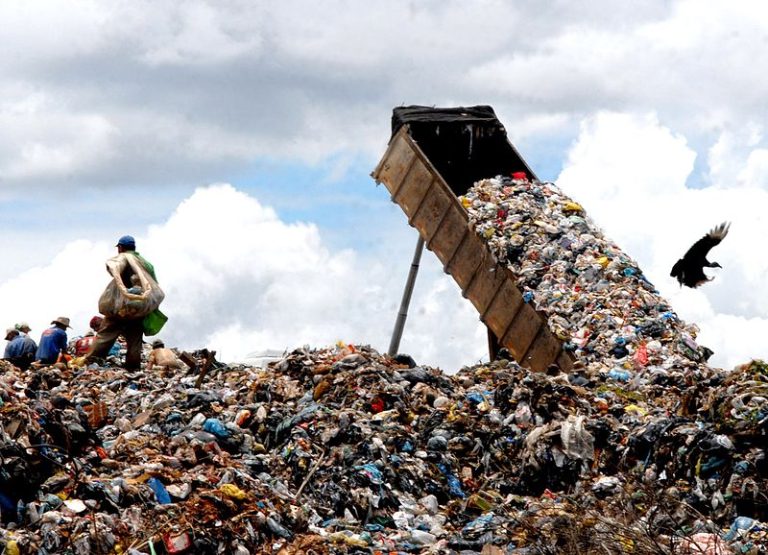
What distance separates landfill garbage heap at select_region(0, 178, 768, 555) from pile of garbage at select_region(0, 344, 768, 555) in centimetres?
2

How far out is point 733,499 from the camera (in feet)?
23.3

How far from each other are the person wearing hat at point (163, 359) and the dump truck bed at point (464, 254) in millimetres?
2774

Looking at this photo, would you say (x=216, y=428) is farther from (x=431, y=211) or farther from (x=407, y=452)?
(x=431, y=211)

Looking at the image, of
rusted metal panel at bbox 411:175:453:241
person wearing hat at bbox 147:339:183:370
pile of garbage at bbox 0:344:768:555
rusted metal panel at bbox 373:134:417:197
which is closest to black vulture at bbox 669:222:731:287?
pile of garbage at bbox 0:344:768:555

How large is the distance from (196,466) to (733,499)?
3286 millimetres

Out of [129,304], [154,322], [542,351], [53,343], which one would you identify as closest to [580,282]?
[542,351]

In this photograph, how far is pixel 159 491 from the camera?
676 centimetres

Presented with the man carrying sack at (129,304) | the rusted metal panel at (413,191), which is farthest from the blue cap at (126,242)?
the rusted metal panel at (413,191)

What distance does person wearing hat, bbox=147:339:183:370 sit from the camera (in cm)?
1146

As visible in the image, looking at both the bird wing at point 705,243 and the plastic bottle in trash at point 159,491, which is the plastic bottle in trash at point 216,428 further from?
the bird wing at point 705,243

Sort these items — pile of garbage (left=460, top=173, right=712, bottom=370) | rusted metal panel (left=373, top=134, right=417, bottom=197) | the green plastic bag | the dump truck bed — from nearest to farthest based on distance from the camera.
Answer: pile of garbage (left=460, top=173, right=712, bottom=370) → the dump truck bed → the green plastic bag → rusted metal panel (left=373, top=134, right=417, bottom=197)

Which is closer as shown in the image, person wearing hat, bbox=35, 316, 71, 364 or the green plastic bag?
the green plastic bag

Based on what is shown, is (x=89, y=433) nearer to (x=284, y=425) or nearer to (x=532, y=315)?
(x=284, y=425)

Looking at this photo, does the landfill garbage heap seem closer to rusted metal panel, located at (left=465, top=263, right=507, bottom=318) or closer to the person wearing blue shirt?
rusted metal panel, located at (left=465, top=263, right=507, bottom=318)
